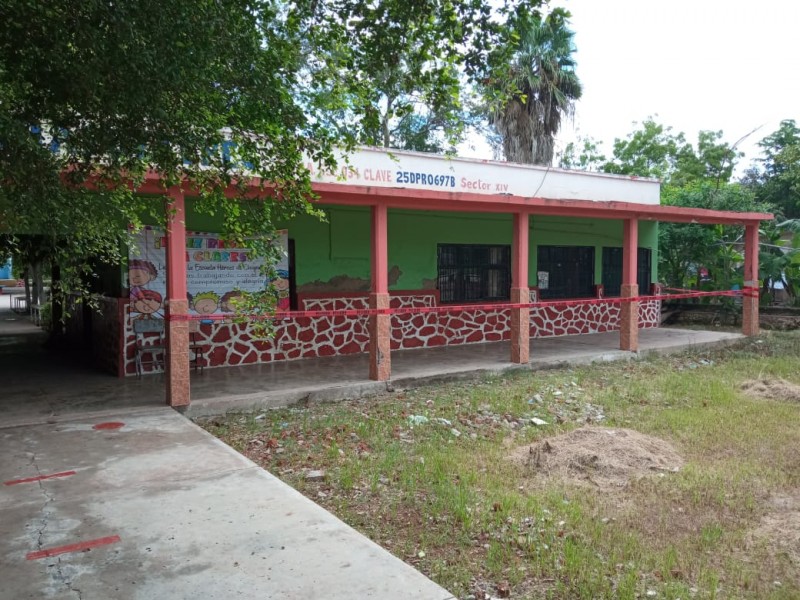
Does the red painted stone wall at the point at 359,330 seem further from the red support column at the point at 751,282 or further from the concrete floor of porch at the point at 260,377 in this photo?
the red support column at the point at 751,282

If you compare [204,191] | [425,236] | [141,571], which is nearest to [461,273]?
[425,236]

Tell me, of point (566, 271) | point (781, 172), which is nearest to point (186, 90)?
point (566, 271)

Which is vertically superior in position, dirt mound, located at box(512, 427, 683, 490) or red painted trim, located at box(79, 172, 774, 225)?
red painted trim, located at box(79, 172, 774, 225)

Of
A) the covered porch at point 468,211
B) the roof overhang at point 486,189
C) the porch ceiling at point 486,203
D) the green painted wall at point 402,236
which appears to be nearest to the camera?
the covered porch at point 468,211

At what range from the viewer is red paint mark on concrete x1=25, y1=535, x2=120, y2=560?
3891mm

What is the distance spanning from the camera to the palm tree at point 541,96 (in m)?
20.1

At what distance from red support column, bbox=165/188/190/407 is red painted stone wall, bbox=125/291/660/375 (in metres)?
2.30

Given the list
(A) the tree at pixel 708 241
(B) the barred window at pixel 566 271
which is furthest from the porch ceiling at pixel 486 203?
(A) the tree at pixel 708 241

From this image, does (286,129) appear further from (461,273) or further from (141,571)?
(461,273)

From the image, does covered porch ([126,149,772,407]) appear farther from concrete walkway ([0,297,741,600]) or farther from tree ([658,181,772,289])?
tree ([658,181,772,289])

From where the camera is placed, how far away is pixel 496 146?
2744cm

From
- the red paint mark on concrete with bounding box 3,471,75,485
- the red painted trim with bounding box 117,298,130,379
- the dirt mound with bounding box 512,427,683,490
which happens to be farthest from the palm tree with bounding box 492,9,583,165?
the red paint mark on concrete with bounding box 3,471,75,485

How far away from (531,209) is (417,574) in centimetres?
812

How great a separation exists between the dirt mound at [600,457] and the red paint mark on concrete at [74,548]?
11.3ft
